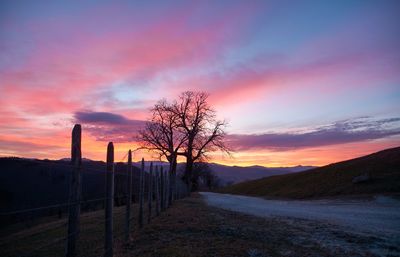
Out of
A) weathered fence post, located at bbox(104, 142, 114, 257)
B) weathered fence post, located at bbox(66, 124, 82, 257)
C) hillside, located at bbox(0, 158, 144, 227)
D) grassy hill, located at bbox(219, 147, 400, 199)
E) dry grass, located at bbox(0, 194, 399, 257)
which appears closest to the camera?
hillside, located at bbox(0, 158, 144, 227)

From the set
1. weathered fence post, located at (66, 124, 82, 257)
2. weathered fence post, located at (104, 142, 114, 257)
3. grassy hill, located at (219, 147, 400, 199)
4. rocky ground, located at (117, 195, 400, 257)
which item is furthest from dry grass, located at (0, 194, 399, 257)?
grassy hill, located at (219, 147, 400, 199)

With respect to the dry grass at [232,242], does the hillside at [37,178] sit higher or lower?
higher

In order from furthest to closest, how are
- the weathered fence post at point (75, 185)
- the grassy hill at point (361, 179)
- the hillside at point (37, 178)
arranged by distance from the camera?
the grassy hill at point (361, 179) < the weathered fence post at point (75, 185) < the hillside at point (37, 178)

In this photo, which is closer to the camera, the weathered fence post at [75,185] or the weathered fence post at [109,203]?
the weathered fence post at [75,185]

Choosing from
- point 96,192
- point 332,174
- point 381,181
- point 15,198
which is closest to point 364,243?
point 15,198

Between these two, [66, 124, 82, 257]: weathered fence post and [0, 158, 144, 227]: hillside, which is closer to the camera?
[0, 158, 144, 227]: hillside

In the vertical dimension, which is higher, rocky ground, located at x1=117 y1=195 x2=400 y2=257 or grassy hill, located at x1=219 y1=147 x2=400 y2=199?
grassy hill, located at x1=219 y1=147 x2=400 y2=199

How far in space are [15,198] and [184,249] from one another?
11.8 meters

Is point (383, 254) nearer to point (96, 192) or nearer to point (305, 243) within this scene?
point (305, 243)

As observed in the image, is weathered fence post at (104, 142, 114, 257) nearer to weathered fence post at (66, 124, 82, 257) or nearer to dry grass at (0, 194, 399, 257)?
dry grass at (0, 194, 399, 257)

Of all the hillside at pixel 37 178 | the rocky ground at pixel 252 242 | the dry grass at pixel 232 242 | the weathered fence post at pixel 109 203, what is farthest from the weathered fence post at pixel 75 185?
the rocky ground at pixel 252 242

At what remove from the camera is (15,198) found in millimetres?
18172

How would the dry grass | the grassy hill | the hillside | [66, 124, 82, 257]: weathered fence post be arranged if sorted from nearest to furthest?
the hillside < [66, 124, 82, 257]: weathered fence post < the dry grass < the grassy hill

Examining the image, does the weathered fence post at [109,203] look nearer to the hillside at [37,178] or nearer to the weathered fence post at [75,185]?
the hillside at [37,178]
